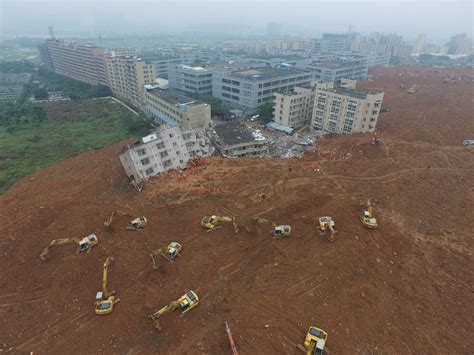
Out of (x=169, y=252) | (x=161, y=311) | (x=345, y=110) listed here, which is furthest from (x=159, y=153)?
(x=345, y=110)

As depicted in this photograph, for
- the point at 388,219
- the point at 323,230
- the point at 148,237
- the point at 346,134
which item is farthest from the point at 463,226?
the point at 148,237

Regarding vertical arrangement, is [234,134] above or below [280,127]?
above

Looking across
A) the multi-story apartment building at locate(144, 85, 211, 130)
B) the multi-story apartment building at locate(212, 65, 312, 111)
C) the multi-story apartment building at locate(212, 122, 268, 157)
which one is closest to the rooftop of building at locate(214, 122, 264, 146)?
the multi-story apartment building at locate(212, 122, 268, 157)

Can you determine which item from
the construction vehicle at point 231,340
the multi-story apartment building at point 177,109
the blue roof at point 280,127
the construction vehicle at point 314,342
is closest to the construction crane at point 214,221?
the construction vehicle at point 231,340

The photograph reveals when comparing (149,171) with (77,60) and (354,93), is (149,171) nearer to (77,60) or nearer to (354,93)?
(354,93)

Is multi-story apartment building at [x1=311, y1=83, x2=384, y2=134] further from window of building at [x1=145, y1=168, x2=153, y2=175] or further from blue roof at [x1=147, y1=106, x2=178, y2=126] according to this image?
window of building at [x1=145, y1=168, x2=153, y2=175]
